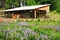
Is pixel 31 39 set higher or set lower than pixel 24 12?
higher

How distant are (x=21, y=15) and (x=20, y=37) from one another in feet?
119

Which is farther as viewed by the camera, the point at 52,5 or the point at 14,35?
the point at 52,5

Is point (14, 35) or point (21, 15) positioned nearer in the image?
point (14, 35)

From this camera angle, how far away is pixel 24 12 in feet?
147

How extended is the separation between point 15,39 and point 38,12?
37.2 m

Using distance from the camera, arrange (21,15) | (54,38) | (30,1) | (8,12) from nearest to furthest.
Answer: (54,38)
(21,15)
(8,12)
(30,1)

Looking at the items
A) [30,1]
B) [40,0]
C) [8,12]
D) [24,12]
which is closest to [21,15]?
[24,12]

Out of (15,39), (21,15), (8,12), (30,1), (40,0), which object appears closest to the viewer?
(15,39)

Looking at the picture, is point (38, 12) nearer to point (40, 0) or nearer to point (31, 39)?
point (40, 0)

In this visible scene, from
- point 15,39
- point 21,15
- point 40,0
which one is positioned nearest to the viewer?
point 15,39

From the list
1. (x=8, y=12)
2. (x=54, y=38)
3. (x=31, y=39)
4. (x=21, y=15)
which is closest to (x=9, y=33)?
(x=31, y=39)

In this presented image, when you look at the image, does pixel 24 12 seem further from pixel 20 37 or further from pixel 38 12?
pixel 20 37

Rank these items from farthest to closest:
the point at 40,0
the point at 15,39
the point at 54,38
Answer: the point at 40,0
the point at 54,38
the point at 15,39

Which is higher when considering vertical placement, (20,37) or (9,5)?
(20,37)
